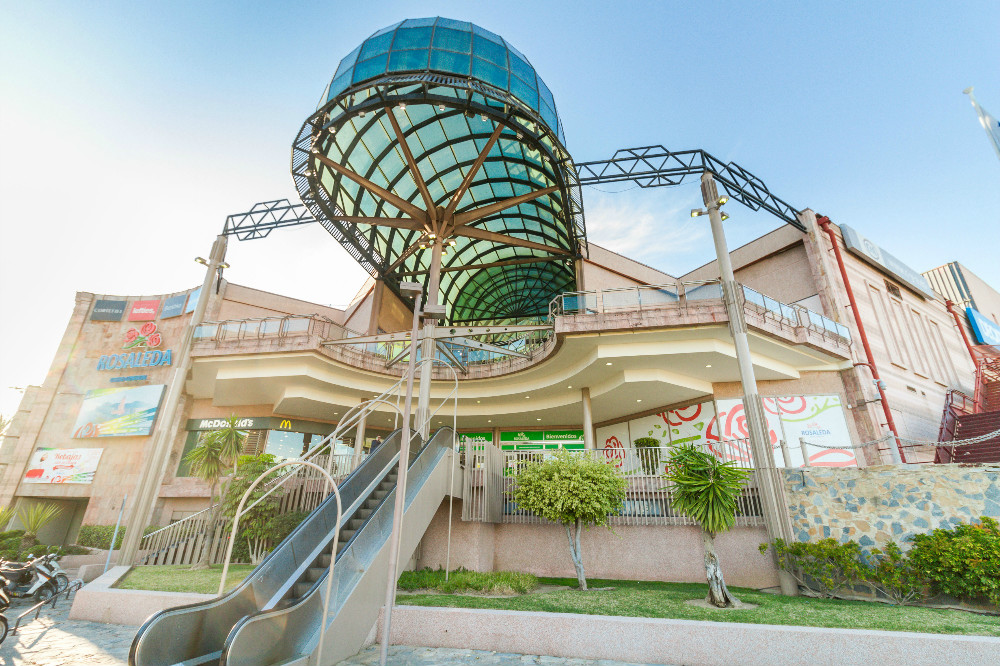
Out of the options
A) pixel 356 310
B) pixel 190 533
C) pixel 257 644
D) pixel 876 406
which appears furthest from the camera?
pixel 356 310

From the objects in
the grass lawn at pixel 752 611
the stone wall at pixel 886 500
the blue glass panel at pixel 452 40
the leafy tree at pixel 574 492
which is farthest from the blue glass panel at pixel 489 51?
the grass lawn at pixel 752 611

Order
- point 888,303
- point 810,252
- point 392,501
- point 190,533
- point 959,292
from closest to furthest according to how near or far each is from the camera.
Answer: point 392,501 → point 190,533 → point 810,252 → point 888,303 → point 959,292

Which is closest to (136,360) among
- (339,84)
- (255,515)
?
(255,515)

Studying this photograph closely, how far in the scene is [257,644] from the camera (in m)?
5.31

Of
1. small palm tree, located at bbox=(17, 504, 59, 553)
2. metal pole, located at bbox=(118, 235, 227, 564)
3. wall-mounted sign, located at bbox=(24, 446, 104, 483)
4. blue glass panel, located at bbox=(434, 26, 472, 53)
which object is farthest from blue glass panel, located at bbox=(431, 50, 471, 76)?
wall-mounted sign, located at bbox=(24, 446, 104, 483)

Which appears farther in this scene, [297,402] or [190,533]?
[297,402]

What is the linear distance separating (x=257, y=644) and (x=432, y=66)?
1755 centimetres

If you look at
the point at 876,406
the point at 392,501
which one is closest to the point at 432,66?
the point at 392,501

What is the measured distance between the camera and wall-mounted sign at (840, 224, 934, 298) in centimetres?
2191

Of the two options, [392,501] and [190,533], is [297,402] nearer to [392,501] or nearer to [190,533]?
[190,533]

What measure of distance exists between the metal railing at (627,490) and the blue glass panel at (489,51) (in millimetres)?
14583

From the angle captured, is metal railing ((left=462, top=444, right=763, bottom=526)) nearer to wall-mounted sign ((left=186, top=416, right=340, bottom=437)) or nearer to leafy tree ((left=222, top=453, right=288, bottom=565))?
leafy tree ((left=222, top=453, right=288, bottom=565))

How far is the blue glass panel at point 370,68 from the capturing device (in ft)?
54.0

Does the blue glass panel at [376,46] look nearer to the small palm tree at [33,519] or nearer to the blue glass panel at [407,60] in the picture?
the blue glass panel at [407,60]
